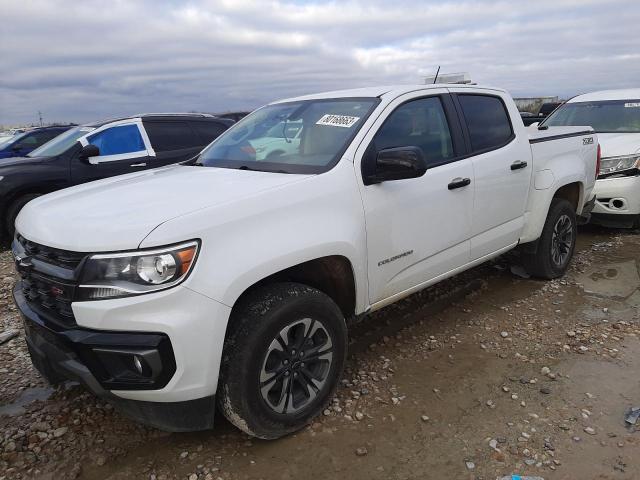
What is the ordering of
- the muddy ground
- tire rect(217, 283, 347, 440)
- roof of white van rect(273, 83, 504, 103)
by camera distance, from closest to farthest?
tire rect(217, 283, 347, 440), the muddy ground, roof of white van rect(273, 83, 504, 103)

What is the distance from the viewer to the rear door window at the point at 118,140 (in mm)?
7137

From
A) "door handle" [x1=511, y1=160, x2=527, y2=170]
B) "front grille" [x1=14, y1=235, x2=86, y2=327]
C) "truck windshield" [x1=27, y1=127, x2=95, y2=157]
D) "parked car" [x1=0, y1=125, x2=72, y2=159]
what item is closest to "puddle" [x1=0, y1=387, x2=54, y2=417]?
"front grille" [x1=14, y1=235, x2=86, y2=327]

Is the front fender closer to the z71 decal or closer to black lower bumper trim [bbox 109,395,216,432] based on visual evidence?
the z71 decal

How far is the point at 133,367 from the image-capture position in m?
2.19

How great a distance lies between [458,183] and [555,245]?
1.91 metres

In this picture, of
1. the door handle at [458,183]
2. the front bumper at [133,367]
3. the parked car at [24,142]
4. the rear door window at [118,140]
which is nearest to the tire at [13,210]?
the rear door window at [118,140]

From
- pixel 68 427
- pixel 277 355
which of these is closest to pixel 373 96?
pixel 277 355

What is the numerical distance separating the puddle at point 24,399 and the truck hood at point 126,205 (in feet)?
3.74

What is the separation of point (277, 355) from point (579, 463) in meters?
1.55

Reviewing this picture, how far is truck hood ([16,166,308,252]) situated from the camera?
7.19 ft

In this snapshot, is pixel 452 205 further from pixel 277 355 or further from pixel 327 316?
pixel 277 355

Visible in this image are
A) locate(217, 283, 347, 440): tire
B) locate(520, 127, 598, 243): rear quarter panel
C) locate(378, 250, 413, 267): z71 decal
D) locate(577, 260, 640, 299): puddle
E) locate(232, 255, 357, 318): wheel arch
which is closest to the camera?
locate(217, 283, 347, 440): tire

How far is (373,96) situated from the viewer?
335 cm

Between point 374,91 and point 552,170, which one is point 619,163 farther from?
point 374,91
